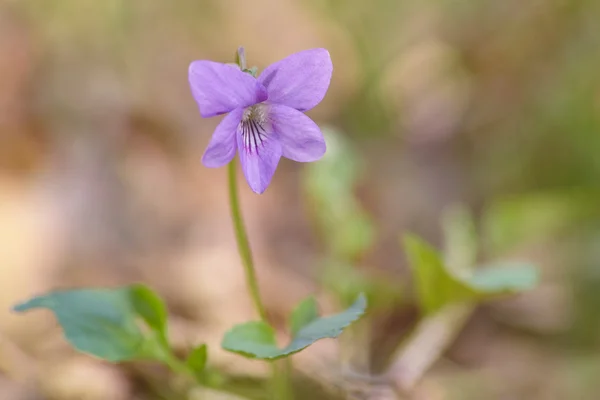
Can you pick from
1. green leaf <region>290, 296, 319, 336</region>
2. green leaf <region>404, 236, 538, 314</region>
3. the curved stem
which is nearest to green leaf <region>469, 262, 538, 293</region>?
green leaf <region>404, 236, 538, 314</region>

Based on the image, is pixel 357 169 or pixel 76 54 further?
pixel 76 54

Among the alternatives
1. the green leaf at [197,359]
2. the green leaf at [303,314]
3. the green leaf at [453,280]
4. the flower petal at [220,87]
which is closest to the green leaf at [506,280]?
the green leaf at [453,280]

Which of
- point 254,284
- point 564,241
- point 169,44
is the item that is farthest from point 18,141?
point 564,241

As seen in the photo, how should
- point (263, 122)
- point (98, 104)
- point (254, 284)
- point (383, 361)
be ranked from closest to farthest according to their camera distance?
1. point (263, 122)
2. point (254, 284)
3. point (383, 361)
4. point (98, 104)

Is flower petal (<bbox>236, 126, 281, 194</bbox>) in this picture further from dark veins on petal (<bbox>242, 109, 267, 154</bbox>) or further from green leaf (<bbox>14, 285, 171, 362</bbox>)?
green leaf (<bbox>14, 285, 171, 362</bbox>)

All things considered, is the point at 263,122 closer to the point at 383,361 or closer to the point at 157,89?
the point at 383,361

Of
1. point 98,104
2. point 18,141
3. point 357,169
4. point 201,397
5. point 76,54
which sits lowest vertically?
point 201,397
